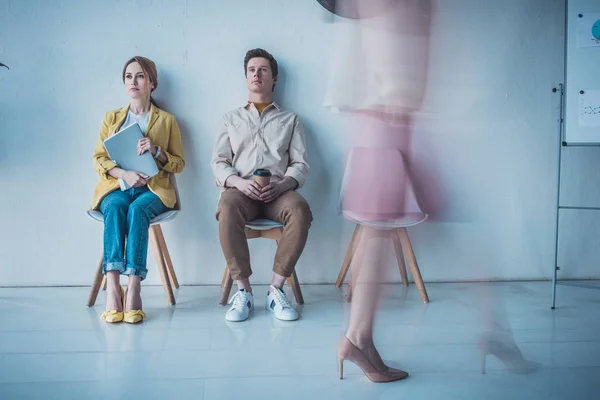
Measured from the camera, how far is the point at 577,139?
114 inches

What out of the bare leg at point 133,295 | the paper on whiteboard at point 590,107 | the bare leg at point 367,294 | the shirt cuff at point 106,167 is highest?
the paper on whiteboard at point 590,107

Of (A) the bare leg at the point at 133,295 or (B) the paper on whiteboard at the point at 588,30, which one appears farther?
(B) the paper on whiteboard at the point at 588,30

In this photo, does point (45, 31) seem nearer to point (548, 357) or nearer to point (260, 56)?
point (260, 56)

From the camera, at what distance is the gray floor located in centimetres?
171

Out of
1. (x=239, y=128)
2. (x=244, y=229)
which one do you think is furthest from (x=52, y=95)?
(x=244, y=229)

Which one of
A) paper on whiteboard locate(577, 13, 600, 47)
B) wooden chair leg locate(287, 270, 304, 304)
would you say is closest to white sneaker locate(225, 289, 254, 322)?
wooden chair leg locate(287, 270, 304, 304)

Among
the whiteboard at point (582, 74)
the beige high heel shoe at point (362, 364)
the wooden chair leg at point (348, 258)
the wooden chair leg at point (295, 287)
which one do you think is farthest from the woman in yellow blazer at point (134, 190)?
the whiteboard at point (582, 74)

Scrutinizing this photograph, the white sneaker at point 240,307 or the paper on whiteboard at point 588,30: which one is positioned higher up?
the paper on whiteboard at point 588,30

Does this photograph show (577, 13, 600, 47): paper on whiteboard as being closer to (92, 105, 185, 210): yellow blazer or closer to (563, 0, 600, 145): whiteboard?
(563, 0, 600, 145): whiteboard

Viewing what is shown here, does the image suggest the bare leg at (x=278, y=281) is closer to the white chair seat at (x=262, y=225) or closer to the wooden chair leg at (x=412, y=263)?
the white chair seat at (x=262, y=225)

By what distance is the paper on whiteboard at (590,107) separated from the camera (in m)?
2.86

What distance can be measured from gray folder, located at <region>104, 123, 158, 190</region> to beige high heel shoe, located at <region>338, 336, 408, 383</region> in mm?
1482

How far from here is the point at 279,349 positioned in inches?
82.9

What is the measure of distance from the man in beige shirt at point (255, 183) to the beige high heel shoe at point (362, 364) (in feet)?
2.63
